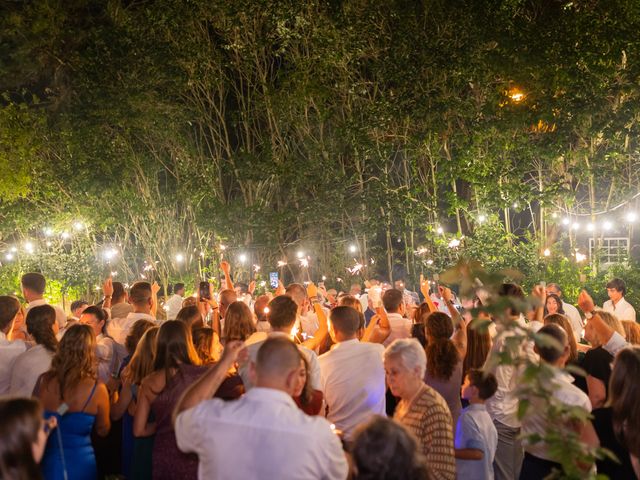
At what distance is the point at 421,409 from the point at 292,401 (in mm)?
1149

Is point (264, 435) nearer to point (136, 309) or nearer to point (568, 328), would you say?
point (568, 328)

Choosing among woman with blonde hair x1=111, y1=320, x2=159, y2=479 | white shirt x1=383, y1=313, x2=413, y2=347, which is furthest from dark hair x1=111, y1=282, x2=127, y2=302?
white shirt x1=383, y1=313, x2=413, y2=347

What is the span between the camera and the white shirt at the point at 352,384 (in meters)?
5.45

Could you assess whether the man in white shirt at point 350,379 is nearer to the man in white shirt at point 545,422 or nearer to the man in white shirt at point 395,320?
the man in white shirt at point 545,422

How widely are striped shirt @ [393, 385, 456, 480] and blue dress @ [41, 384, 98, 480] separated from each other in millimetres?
2209

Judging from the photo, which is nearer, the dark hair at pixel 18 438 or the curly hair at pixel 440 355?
the dark hair at pixel 18 438

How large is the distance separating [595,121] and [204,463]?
1287 centimetres

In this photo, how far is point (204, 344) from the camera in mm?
5688

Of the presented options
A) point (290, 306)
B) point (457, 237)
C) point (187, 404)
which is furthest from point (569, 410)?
point (457, 237)

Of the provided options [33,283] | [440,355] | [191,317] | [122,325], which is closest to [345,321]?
[440,355]

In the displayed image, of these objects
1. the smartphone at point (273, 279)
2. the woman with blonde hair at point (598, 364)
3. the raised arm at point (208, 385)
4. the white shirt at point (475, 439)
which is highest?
the raised arm at point (208, 385)

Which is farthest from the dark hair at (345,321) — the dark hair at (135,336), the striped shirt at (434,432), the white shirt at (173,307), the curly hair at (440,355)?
the white shirt at (173,307)

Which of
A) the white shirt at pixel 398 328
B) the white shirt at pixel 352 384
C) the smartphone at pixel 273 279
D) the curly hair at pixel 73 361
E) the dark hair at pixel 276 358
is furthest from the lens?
the smartphone at pixel 273 279

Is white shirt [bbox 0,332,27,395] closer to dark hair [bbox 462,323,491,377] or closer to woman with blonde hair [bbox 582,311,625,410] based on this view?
dark hair [bbox 462,323,491,377]
